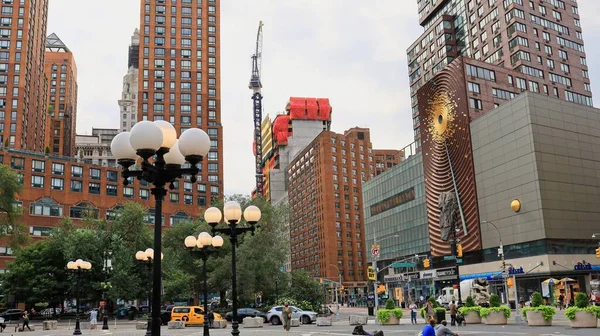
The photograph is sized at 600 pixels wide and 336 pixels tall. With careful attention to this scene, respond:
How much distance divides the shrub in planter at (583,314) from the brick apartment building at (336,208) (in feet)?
359

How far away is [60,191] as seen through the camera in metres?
95.8

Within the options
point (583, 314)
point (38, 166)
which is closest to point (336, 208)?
point (38, 166)

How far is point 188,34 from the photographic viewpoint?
444 feet

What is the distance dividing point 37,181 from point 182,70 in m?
50.0

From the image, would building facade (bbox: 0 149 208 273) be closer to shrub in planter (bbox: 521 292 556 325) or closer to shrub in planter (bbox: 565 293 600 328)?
shrub in planter (bbox: 521 292 556 325)

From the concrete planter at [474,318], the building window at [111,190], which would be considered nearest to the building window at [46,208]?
the building window at [111,190]

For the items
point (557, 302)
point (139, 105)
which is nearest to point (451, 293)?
point (557, 302)

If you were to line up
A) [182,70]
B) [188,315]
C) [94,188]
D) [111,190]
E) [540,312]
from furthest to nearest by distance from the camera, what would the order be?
[182,70] → [111,190] → [94,188] → [188,315] → [540,312]

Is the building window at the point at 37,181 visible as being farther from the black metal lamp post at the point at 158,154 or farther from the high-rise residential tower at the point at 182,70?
the black metal lamp post at the point at 158,154

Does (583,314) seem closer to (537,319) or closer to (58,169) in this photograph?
(537,319)

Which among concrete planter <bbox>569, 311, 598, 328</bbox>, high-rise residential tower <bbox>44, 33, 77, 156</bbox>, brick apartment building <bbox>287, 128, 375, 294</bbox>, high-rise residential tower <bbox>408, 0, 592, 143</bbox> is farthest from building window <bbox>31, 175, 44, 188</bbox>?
high-rise residential tower <bbox>44, 33, 77, 156</bbox>

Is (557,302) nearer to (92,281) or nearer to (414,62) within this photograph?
(92,281)

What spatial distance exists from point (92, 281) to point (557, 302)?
167 feet

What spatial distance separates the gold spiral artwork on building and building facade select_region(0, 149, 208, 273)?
125 feet
